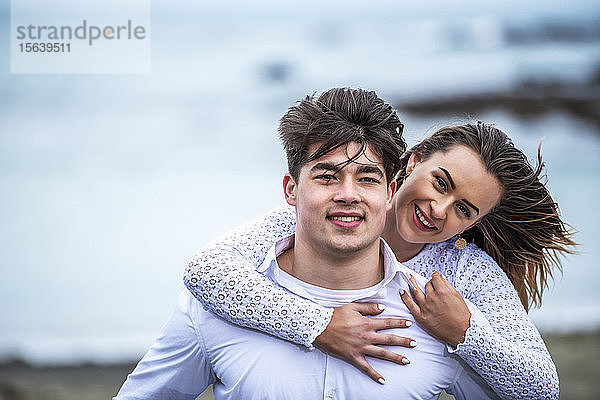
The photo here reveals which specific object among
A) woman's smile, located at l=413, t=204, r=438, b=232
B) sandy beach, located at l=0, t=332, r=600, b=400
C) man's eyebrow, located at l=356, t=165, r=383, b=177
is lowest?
sandy beach, located at l=0, t=332, r=600, b=400

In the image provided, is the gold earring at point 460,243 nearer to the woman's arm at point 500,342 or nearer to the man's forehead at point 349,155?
the woman's arm at point 500,342

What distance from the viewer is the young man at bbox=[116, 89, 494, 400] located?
5.05 feet

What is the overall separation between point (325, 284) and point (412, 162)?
19.7 inches

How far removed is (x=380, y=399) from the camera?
155cm

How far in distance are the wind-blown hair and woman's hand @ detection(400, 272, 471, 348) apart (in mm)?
370

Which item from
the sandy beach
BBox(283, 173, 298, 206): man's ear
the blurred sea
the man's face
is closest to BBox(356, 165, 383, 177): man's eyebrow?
the man's face

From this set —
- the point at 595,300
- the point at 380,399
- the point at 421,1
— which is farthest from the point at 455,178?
the point at 421,1

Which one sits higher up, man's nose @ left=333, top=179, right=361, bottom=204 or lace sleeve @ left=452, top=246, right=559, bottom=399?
man's nose @ left=333, top=179, right=361, bottom=204

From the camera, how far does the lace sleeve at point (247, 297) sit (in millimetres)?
1536

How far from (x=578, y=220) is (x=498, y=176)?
15.2 ft

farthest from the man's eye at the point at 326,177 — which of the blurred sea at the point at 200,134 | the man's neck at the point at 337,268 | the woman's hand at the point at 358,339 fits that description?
the blurred sea at the point at 200,134

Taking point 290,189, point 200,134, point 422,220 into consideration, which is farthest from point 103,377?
point 290,189

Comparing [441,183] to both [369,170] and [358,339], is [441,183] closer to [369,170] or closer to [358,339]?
[369,170]

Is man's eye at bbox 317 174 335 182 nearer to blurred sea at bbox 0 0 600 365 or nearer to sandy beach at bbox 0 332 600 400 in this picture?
sandy beach at bbox 0 332 600 400
